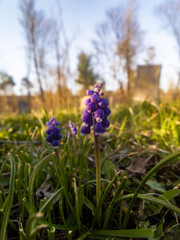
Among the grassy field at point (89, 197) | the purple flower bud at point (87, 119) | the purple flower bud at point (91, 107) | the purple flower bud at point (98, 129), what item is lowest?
the grassy field at point (89, 197)

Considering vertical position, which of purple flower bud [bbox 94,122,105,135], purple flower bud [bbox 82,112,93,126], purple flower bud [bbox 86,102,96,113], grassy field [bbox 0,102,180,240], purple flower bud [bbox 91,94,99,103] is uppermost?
purple flower bud [bbox 91,94,99,103]

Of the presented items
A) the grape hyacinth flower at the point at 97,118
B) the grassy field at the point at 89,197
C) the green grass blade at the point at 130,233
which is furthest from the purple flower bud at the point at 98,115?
the green grass blade at the point at 130,233

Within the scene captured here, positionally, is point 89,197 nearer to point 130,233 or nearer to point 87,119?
point 130,233

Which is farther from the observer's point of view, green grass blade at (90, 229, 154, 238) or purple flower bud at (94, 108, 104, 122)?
purple flower bud at (94, 108, 104, 122)

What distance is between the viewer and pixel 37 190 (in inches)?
46.6

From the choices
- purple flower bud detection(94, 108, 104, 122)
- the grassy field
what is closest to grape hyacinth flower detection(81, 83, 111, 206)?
purple flower bud detection(94, 108, 104, 122)

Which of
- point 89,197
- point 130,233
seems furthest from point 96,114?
point 89,197

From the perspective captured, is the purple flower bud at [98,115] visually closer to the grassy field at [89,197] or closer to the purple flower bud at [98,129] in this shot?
the purple flower bud at [98,129]

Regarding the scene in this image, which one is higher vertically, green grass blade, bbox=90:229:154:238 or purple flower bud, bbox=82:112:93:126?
purple flower bud, bbox=82:112:93:126

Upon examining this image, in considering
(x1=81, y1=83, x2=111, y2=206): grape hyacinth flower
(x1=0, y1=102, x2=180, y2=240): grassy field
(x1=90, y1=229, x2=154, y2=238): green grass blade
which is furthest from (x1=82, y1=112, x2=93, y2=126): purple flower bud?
(x1=90, y1=229, x2=154, y2=238): green grass blade

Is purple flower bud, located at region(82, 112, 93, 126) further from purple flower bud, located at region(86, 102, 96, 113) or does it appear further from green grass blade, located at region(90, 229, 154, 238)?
green grass blade, located at region(90, 229, 154, 238)

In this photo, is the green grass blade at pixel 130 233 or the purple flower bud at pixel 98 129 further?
the purple flower bud at pixel 98 129

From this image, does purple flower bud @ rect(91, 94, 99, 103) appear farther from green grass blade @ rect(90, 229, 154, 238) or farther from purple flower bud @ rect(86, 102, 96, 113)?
green grass blade @ rect(90, 229, 154, 238)

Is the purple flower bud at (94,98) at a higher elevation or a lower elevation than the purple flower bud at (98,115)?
higher
